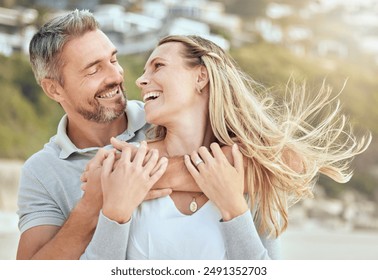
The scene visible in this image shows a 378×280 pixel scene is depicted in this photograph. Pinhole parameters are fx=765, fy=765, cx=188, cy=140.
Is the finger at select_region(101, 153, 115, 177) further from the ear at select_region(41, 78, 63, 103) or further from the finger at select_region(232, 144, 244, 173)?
the ear at select_region(41, 78, 63, 103)

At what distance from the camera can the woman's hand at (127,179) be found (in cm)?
146

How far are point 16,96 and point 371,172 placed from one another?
4.00 metres

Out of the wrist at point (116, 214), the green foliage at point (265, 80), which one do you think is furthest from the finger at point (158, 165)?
the green foliage at point (265, 80)

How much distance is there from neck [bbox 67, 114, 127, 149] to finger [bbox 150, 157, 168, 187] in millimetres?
348

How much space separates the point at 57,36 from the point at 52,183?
0.36m

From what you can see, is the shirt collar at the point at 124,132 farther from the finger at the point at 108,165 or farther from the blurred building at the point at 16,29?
the blurred building at the point at 16,29

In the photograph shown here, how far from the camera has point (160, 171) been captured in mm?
1512

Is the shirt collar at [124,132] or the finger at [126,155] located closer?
the finger at [126,155]

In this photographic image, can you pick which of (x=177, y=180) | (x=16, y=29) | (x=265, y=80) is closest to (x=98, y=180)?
(x=177, y=180)

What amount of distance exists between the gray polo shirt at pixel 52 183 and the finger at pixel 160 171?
0.89 feet

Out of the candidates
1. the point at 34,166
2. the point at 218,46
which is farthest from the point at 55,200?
the point at 218,46

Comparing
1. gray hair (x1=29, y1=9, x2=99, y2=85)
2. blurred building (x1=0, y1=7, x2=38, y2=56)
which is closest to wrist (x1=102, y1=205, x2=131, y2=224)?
gray hair (x1=29, y1=9, x2=99, y2=85)

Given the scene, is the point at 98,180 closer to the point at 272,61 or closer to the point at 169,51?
the point at 169,51

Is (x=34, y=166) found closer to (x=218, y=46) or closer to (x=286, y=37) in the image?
(x=218, y=46)
